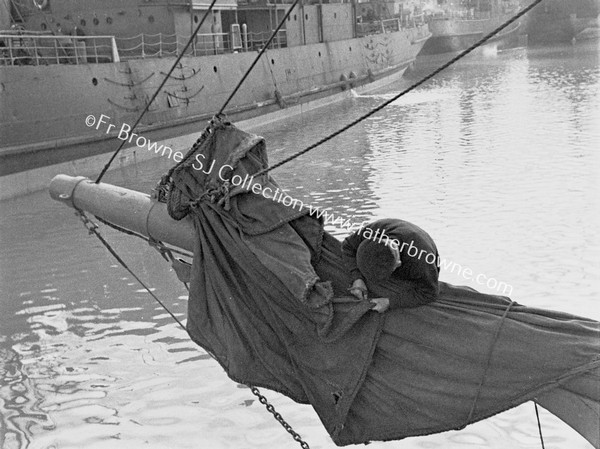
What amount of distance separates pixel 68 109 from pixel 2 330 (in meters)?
7.73

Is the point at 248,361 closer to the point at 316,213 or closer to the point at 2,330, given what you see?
the point at 316,213

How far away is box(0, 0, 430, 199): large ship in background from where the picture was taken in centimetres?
1304

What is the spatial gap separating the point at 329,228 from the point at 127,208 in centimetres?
588

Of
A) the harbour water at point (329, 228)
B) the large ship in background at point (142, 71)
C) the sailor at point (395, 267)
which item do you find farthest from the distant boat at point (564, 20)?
the sailor at point (395, 267)

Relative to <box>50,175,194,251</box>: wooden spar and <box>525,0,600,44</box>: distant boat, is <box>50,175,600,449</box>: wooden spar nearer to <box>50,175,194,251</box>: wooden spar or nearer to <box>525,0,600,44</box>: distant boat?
<box>50,175,194,251</box>: wooden spar

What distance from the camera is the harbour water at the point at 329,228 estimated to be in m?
5.05

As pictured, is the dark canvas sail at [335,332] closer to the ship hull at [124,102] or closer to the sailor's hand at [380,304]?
the sailor's hand at [380,304]

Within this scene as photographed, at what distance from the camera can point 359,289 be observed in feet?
9.91

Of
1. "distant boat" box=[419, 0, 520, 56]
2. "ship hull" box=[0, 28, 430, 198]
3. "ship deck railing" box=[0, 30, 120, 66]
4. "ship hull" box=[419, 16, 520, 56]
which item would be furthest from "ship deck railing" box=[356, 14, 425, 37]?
"ship deck railing" box=[0, 30, 120, 66]

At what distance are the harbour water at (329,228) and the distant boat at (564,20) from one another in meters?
36.8

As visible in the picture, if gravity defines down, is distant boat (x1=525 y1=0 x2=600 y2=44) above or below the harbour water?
above

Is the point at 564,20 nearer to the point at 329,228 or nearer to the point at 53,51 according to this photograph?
the point at 53,51

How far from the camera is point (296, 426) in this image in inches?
199

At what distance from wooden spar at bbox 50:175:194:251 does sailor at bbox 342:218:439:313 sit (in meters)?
1.09
